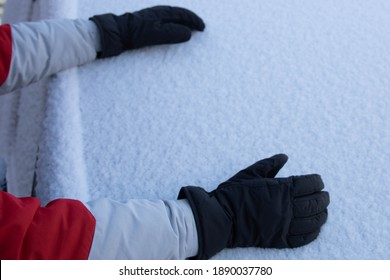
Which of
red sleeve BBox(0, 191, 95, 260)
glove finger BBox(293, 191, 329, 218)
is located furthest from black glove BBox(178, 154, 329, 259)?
red sleeve BBox(0, 191, 95, 260)

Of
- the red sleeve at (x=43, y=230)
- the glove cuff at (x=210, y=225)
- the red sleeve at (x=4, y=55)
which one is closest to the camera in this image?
the red sleeve at (x=43, y=230)

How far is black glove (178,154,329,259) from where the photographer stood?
628 millimetres

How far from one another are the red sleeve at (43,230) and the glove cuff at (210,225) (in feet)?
0.51

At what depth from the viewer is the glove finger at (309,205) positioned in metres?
0.65

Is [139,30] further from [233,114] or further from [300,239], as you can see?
[300,239]

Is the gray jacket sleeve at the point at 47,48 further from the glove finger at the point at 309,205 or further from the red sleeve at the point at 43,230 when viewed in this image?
the glove finger at the point at 309,205

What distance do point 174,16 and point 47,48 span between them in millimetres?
294

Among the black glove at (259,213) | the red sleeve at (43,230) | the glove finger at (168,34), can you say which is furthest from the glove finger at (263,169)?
the glove finger at (168,34)

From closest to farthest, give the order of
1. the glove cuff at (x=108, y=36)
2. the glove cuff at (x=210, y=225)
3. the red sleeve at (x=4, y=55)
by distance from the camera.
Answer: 1. the glove cuff at (x=210, y=225)
2. the red sleeve at (x=4, y=55)
3. the glove cuff at (x=108, y=36)

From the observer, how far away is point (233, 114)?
82 cm

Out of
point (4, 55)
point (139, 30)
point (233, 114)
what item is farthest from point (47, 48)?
point (233, 114)

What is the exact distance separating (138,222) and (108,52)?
441mm

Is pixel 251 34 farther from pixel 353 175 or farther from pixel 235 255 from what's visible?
pixel 235 255

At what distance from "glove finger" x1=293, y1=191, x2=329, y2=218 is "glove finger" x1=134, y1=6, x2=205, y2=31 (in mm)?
488
